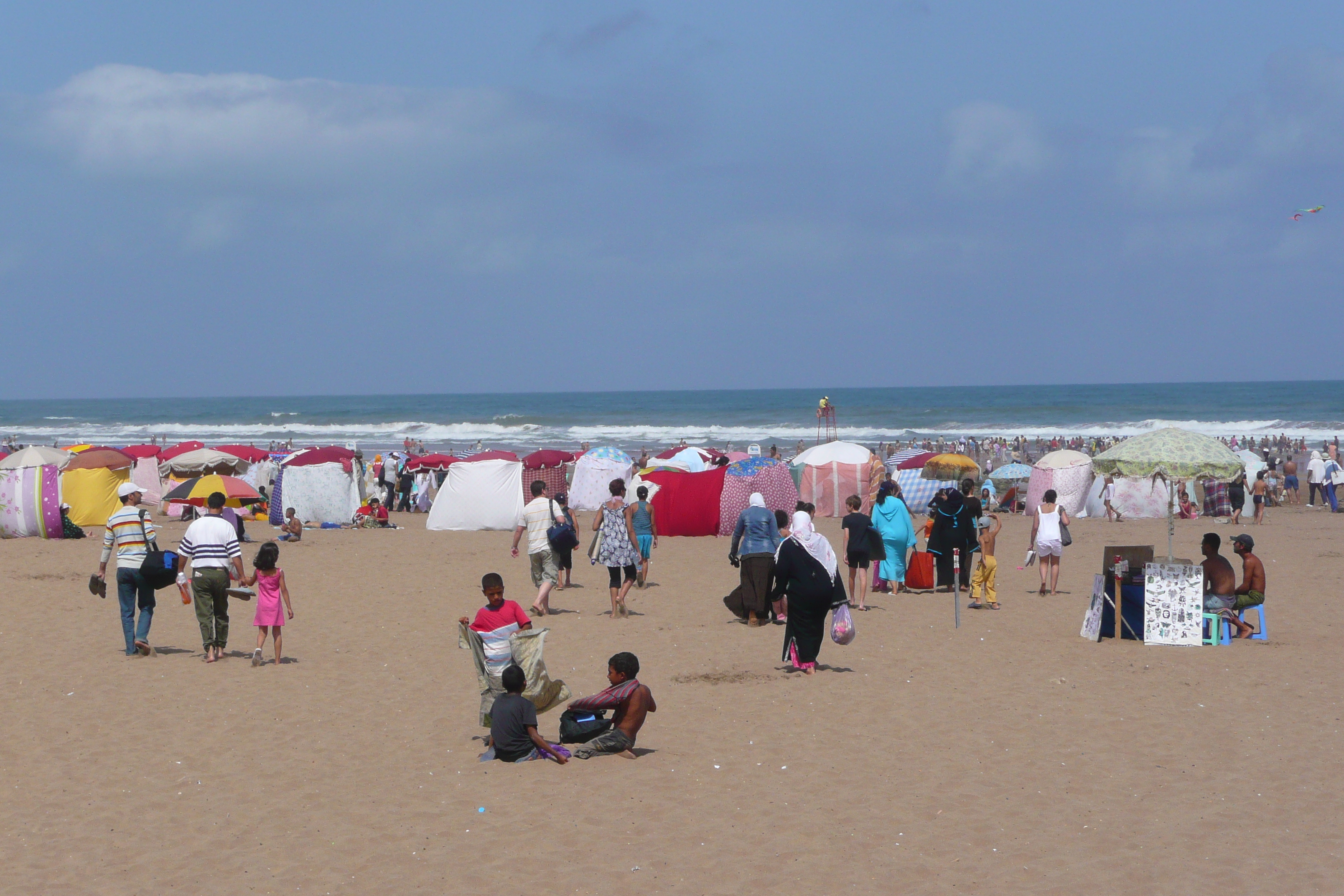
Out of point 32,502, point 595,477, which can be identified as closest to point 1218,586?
point 595,477

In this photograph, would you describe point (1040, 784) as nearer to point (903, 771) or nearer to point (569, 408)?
point (903, 771)

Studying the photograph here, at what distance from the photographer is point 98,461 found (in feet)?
71.7

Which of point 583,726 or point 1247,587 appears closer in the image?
point 583,726

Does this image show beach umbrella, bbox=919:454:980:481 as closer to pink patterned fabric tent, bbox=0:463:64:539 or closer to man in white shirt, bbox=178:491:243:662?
man in white shirt, bbox=178:491:243:662

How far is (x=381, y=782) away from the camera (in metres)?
6.68

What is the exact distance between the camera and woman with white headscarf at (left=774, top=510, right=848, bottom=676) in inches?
356

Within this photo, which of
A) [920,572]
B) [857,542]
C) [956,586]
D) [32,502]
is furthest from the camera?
[32,502]

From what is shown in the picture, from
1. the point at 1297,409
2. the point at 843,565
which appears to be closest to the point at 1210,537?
the point at 843,565

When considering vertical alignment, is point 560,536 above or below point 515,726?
above

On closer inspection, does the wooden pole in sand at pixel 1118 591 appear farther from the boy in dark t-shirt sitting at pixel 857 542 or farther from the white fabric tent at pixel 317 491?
the white fabric tent at pixel 317 491

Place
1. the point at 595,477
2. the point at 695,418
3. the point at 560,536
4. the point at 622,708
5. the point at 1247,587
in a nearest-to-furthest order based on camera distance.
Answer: the point at 622,708 < the point at 1247,587 < the point at 560,536 < the point at 595,477 < the point at 695,418

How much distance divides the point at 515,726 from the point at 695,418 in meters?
76.8

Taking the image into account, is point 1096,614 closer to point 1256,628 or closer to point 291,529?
point 1256,628

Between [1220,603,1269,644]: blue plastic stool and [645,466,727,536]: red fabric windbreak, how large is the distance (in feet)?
36.7
